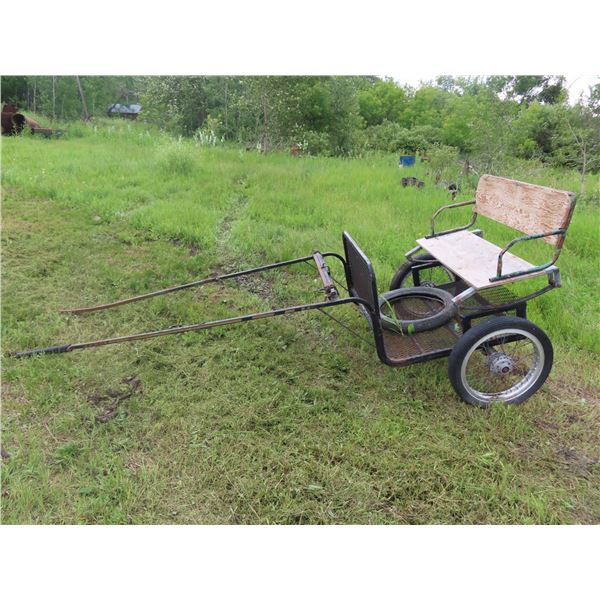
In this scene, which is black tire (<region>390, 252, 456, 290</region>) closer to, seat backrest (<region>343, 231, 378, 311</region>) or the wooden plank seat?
the wooden plank seat

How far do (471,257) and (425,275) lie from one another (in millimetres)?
970

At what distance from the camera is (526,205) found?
2.99 m

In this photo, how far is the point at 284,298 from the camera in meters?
3.95

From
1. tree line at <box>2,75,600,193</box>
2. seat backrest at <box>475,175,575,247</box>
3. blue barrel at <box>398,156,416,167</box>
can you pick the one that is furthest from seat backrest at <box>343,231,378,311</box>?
blue barrel at <box>398,156,416,167</box>

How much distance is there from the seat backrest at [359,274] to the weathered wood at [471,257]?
603 mm

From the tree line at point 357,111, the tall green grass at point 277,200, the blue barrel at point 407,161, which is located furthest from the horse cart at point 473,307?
the blue barrel at point 407,161

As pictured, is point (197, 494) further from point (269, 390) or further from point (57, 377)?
point (57, 377)

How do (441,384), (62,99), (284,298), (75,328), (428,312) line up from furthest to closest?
(62,99) < (284,298) < (75,328) < (428,312) < (441,384)

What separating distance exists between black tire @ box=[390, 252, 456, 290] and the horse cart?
0.05 ft

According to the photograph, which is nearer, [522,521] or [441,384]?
[522,521]

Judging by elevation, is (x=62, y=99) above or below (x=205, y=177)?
above

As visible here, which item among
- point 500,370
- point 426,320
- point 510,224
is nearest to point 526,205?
point 510,224

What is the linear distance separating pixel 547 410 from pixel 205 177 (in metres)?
6.09

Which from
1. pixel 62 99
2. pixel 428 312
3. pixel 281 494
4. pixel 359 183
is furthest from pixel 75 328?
pixel 62 99
